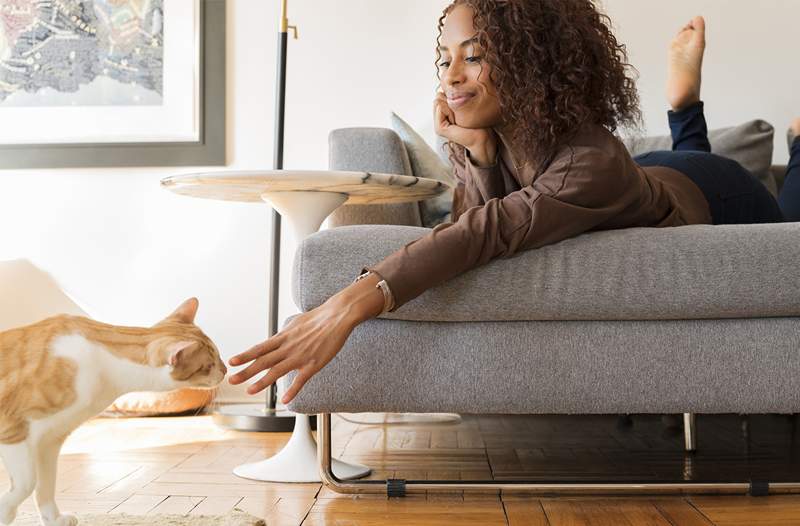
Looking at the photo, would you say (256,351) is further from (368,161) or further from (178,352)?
(368,161)

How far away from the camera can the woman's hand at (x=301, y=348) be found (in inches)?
44.1

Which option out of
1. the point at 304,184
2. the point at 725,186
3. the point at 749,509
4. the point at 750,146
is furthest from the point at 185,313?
the point at 750,146

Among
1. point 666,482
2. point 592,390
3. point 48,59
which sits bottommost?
point 666,482

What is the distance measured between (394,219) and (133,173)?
3.86 feet

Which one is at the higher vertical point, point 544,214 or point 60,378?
point 544,214

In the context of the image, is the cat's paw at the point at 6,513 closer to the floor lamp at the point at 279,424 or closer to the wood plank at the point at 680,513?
the floor lamp at the point at 279,424

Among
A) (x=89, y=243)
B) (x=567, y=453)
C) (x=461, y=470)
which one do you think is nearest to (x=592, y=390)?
(x=461, y=470)

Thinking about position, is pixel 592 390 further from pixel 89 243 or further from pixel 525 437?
pixel 89 243

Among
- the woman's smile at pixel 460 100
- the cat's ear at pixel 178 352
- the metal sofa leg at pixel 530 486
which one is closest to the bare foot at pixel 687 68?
the woman's smile at pixel 460 100

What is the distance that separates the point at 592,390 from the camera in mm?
1343

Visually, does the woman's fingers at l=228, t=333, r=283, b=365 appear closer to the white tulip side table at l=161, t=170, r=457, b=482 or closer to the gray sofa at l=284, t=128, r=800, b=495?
the gray sofa at l=284, t=128, r=800, b=495

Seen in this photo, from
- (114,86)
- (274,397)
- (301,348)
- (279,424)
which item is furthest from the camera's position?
(114,86)

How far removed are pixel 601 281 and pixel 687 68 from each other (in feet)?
3.75

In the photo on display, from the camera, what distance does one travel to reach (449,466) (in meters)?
1.73
